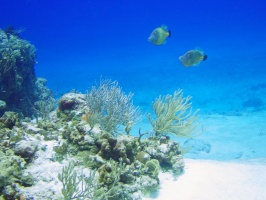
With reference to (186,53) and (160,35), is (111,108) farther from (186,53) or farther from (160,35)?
(160,35)

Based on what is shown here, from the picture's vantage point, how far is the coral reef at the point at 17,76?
36.7 ft

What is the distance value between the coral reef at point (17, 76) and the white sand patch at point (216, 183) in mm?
6651

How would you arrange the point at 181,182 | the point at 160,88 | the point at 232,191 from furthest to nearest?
the point at 160,88 → the point at 181,182 → the point at 232,191

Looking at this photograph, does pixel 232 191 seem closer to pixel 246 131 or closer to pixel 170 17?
pixel 246 131

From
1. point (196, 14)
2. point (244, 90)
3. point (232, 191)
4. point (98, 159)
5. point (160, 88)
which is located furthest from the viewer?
point (196, 14)

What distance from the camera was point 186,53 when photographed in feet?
22.6

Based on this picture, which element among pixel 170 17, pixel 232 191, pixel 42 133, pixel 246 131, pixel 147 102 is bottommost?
pixel 232 191

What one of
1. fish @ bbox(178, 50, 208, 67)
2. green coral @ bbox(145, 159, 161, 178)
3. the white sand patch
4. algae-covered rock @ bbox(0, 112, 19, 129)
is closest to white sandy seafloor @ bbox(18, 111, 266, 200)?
the white sand patch

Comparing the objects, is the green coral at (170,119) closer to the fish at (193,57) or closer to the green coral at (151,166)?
the fish at (193,57)

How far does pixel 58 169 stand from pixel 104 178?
788mm

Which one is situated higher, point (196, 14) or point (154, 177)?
point (196, 14)

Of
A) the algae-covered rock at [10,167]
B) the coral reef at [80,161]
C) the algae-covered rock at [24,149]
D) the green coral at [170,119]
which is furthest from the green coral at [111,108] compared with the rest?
the algae-covered rock at [10,167]

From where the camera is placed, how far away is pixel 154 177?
5145mm

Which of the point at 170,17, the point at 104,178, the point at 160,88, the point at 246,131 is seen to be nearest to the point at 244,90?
the point at 160,88
